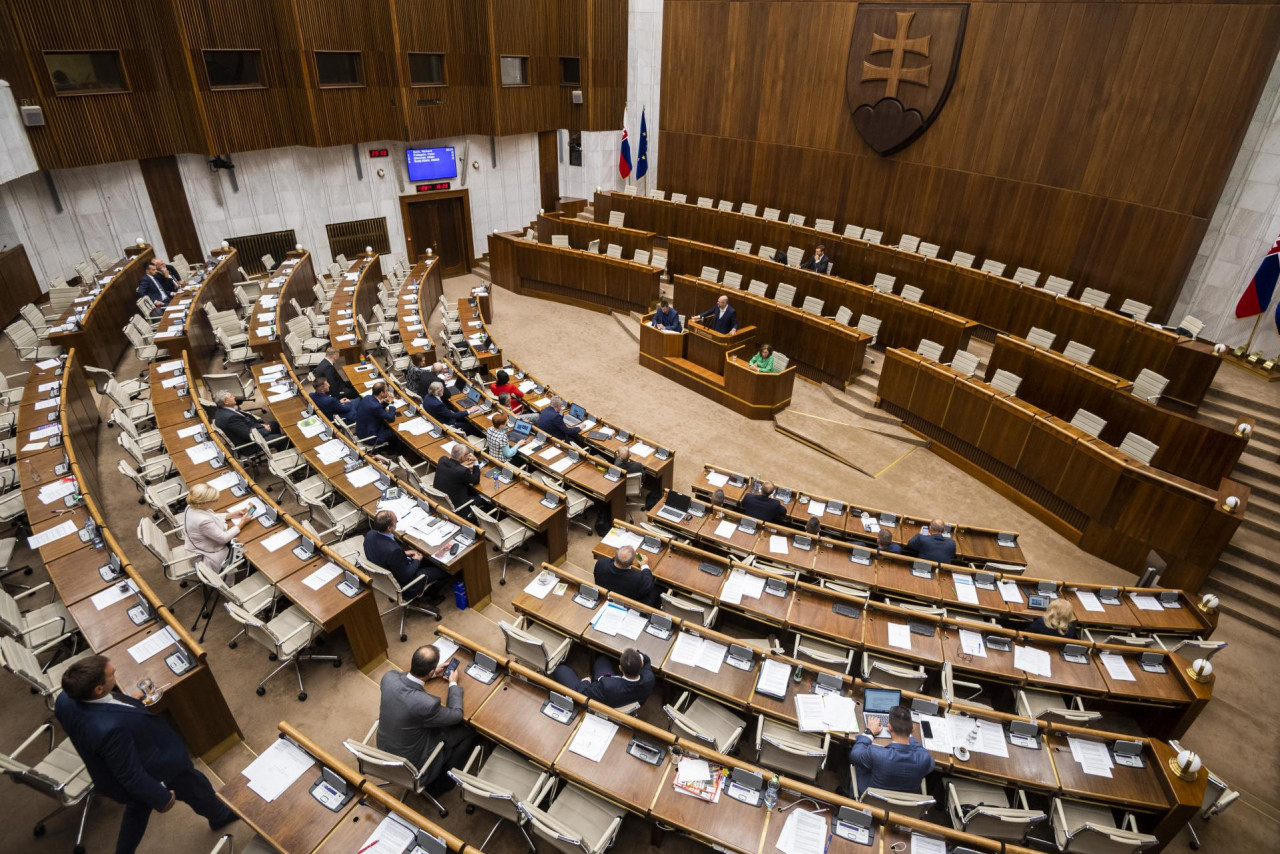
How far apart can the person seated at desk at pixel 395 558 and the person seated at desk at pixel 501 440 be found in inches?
81.9

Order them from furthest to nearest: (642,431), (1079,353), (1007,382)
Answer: (642,431) < (1079,353) < (1007,382)

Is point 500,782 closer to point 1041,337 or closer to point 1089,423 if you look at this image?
point 1089,423

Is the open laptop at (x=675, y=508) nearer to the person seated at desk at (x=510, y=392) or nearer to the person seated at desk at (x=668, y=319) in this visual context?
the person seated at desk at (x=510, y=392)

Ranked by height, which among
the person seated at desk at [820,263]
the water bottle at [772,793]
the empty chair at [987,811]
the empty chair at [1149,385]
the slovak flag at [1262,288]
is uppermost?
the slovak flag at [1262,288]

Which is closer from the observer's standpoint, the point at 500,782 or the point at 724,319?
the point at 500,782

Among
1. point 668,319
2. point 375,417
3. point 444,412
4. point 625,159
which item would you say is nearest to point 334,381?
point 375,417

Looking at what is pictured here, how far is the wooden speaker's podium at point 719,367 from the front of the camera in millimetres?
11398

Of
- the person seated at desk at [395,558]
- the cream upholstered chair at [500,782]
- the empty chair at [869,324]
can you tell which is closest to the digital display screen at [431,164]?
the empty chair at [869,324]

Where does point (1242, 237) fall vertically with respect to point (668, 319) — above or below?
above

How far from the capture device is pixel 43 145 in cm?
1183

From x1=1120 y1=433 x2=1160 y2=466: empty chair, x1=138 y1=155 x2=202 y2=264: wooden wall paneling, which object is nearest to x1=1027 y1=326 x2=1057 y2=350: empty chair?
x1=1120 y1=433 x2=1160 y2=466: empty chair

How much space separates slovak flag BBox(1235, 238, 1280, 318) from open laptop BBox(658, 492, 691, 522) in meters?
9.53

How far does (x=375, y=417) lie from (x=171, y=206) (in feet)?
32.7

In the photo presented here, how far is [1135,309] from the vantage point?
1093cm
